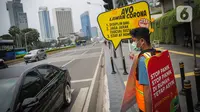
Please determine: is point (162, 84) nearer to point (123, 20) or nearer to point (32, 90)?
point (32, 90)

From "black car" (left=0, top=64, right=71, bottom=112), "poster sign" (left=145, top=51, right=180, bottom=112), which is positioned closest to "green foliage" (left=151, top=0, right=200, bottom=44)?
"black car" (left=0, top=64, right=71, bottom=112)

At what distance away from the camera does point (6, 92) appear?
A: 3.62 meters

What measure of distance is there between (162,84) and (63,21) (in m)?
178

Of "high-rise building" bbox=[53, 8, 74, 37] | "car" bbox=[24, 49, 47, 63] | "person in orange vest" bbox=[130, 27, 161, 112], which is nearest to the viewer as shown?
"person in orange vest" bbox=[130, 27, 161, 112]

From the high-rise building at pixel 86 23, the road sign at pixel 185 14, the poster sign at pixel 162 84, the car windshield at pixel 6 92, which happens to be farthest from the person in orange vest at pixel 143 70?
the high-rise building at pixel 86 23

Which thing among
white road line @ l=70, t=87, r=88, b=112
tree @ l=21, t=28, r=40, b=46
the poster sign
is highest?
tree @ l=21, t=28, r=40, b=46

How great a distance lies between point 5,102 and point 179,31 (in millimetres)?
18623

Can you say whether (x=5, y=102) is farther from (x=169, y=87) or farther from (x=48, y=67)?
(x=169, y=87)

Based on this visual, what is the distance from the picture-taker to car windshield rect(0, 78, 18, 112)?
10.7 ft

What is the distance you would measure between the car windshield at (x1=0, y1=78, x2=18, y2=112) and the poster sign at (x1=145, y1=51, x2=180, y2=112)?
2.26 metres

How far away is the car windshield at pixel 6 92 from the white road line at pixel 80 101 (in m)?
1.99

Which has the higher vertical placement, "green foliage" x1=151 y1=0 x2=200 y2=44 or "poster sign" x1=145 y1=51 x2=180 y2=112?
"green foliage" x1=151 y1=0 x2=200 y2=44

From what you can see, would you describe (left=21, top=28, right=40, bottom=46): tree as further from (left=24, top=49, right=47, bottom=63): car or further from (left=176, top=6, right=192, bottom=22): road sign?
(left=176, top=6, right=192, bottom=22): road sign

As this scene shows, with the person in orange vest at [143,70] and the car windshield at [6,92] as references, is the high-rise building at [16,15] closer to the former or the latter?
the car windshield at [6,92]
